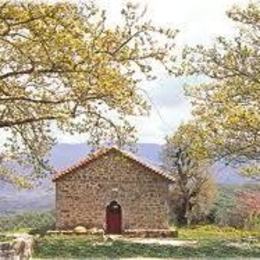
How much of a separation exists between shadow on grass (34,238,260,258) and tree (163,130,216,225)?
134ft

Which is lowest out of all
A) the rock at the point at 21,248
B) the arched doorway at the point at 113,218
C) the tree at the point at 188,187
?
the rock at the point at 21,248

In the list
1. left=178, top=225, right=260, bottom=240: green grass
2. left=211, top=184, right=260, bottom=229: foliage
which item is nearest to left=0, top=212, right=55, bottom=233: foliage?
left=211, top=184, right=260, bottom=229: foliage

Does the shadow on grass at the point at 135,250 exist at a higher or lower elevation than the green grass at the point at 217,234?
lower

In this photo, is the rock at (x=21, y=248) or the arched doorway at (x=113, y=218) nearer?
the rock at (x=21, y=248)

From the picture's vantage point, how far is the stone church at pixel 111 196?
60250mm

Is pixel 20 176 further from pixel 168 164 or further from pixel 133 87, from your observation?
pixel 168 164

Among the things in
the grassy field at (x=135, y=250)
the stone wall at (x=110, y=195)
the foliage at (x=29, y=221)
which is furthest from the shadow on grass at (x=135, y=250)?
the foliage at (x=29, y=221)

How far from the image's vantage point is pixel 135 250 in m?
38.6

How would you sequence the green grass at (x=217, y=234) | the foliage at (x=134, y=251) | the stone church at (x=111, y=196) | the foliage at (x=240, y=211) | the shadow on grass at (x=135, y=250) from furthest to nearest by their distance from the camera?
the foliage at (x=240, y=211) < the stone church at (x=111, y=196) < the green grass at (x=217, y=234) < the shadow on grass at (x=135, y=250) < the foliage at (x=134, y=251)

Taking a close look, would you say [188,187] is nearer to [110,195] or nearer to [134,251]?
[110,195]

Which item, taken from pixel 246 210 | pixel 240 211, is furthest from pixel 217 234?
pixel 240 211

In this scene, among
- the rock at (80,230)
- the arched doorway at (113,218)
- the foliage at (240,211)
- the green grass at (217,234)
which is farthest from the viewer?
the foliage at (240,211)

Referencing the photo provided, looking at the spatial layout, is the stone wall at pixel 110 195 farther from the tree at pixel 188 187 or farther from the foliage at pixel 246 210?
the tree at pixel 188 187

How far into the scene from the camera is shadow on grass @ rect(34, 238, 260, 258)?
3562 cm
